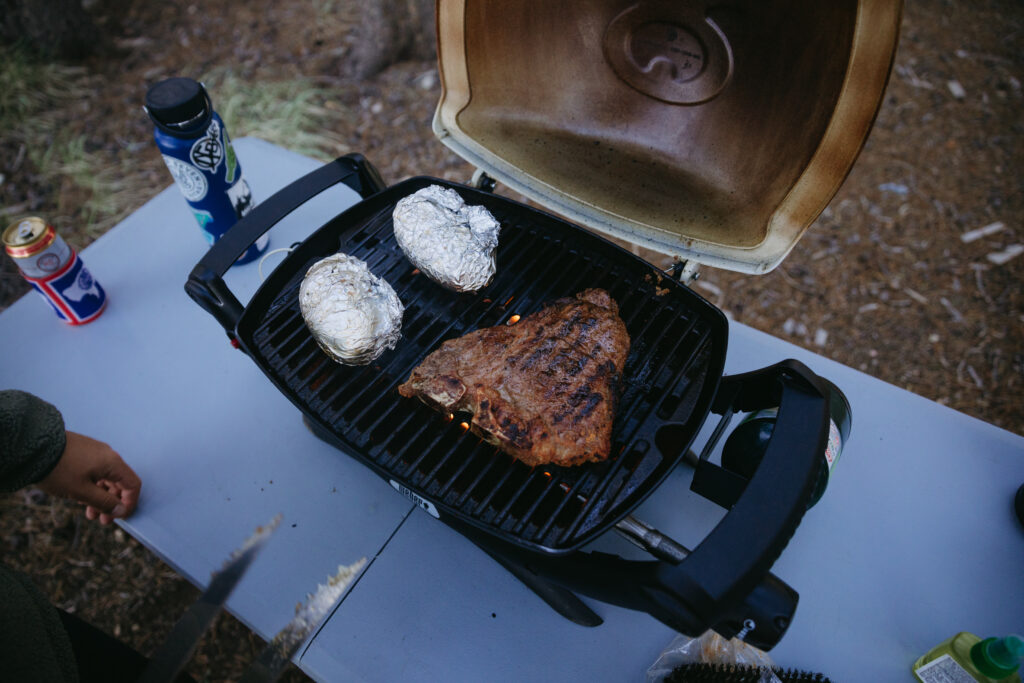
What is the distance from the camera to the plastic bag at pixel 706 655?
1279mm

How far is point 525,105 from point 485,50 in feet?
0.63

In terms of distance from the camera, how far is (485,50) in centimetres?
158

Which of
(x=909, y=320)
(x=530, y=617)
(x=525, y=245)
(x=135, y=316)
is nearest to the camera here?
(x=530, y=617)

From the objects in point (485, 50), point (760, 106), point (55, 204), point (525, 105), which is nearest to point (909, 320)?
point (760, 106)

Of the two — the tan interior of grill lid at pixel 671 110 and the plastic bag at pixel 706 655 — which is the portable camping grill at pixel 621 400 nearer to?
the tan interior of grill lid at pixel 671 110

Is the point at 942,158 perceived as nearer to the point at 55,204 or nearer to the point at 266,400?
the point at 266,400

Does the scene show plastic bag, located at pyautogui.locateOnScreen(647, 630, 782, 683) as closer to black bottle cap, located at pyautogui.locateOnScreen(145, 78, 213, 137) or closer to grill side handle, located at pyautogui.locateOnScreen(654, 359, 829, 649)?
grill side handle, located at pyautogui.locateOnScreen(654, 359, 829, 649)

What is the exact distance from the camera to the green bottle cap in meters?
1.07

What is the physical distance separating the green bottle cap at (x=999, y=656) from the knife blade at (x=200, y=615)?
5.56ft

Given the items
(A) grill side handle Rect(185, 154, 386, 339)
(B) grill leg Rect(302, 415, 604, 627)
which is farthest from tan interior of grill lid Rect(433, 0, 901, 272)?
(B) grill leg Rect(302, 415, 604, 627)

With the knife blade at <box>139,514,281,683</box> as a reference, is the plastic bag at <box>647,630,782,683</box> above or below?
below

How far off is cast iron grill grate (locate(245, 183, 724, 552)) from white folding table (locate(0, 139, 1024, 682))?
0.90 ft

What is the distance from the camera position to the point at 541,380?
125 cm

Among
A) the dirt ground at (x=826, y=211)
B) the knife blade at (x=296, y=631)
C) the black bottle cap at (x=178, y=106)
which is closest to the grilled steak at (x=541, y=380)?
the knife blade at (x=296, y=631)
